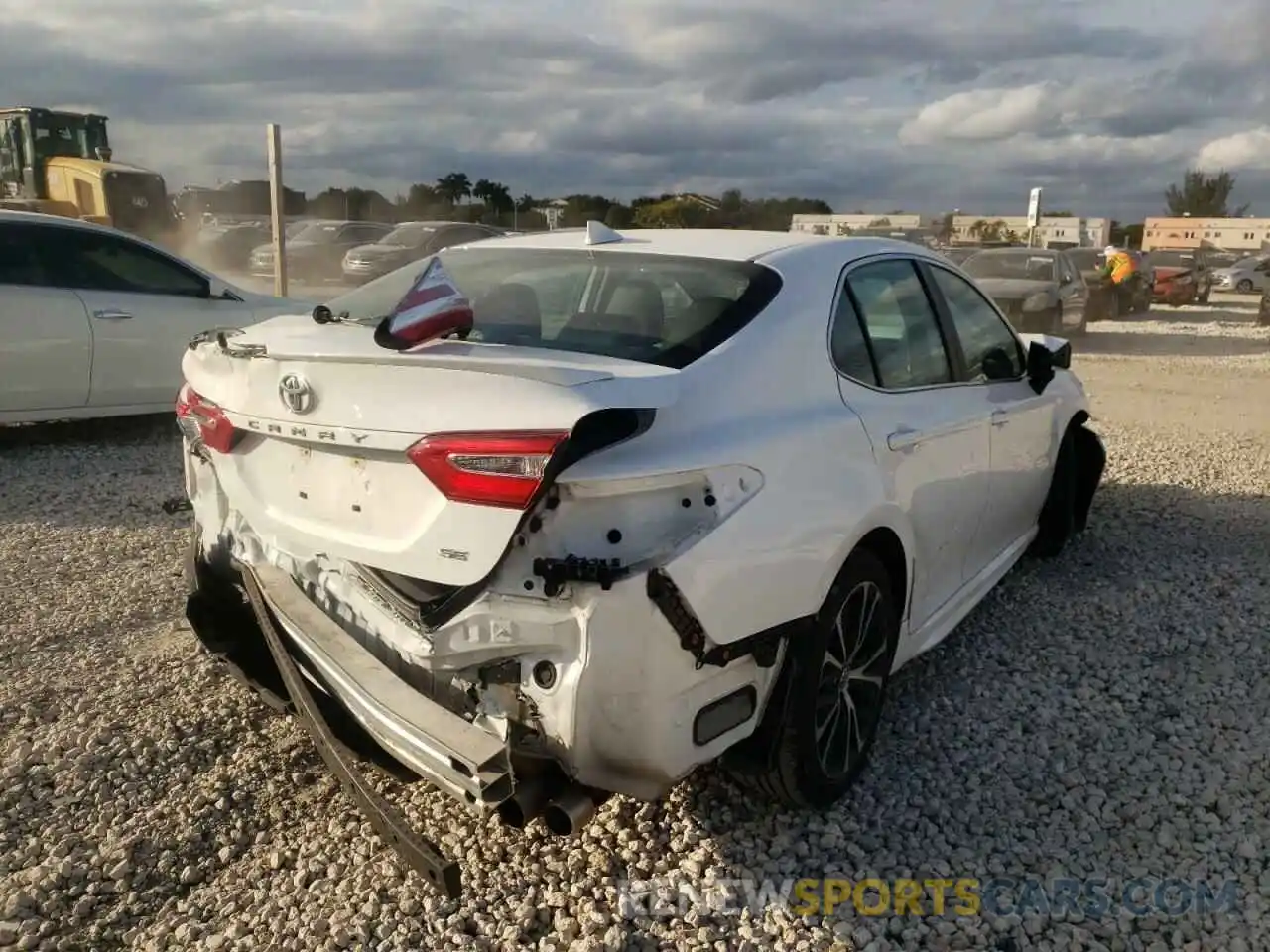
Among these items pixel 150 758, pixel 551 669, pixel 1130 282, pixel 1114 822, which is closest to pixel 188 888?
pixel 150 758

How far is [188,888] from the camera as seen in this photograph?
2766mm

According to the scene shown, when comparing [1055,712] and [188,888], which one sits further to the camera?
[1055,712]

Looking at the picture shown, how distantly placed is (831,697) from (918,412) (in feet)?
3.26

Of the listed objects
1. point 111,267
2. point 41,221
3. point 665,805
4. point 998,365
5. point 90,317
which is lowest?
point 665,805

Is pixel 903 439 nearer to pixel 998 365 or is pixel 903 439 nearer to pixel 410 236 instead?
pixel 998 365

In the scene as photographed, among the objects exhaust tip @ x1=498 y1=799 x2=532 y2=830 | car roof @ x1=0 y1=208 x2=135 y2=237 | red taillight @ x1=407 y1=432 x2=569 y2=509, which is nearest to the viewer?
red taillight @ x1=407 y1=432 x2=569 y2=509

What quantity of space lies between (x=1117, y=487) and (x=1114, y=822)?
171 inches

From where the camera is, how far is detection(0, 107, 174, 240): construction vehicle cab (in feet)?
64.1

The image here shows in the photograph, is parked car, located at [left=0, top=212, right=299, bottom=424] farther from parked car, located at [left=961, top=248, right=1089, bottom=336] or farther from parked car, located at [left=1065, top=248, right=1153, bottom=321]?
parked car, located at [left=1065, top=248, right=1153, bottom=321]

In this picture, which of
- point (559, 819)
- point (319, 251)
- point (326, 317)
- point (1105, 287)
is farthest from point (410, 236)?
point (559, 819)

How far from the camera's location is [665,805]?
309 centimetres

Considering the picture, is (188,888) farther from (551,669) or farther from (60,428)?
(60,428)

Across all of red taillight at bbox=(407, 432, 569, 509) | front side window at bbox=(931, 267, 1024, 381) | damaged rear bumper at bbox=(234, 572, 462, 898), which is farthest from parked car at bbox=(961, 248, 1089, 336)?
red taillight at bbox=(407, 432, 569, 509)

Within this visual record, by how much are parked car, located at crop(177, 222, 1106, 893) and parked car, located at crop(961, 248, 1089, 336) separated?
41.4 feet
